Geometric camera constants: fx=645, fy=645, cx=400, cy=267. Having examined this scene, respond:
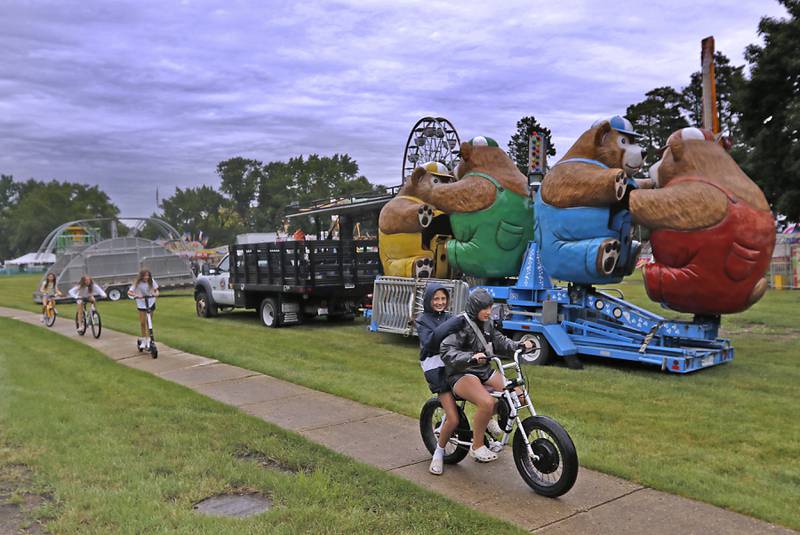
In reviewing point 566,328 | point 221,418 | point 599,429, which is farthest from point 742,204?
point 221,418

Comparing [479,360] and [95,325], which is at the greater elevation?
[479,360]

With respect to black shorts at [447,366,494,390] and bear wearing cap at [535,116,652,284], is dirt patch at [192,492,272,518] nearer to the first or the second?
black shorts at [447,366,494,390]

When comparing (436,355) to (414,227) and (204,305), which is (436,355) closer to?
(414,227)

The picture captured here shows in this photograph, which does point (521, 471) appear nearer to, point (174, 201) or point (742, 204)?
point (742, 204)

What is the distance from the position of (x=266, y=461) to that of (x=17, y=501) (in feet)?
6.18

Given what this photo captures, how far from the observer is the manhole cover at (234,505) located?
453 cm

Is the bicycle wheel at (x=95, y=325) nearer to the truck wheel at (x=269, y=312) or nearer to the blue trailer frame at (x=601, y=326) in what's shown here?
the truck wheel at (x=269, y=312)

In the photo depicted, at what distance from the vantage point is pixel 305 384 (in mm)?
8789

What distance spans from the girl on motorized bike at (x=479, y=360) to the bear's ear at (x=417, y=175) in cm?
799

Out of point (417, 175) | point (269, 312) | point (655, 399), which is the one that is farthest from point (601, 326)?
point (269, 312)

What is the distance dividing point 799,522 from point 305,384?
603 centimetres

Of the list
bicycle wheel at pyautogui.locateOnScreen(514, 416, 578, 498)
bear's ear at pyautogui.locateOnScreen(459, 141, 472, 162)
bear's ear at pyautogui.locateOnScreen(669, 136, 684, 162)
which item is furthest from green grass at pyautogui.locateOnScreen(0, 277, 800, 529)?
bear's ear at pyautogui.locateOnScreen(459, 141, 472, 162)

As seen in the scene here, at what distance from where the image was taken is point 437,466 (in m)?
5.16

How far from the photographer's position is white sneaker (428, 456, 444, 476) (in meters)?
5.16
